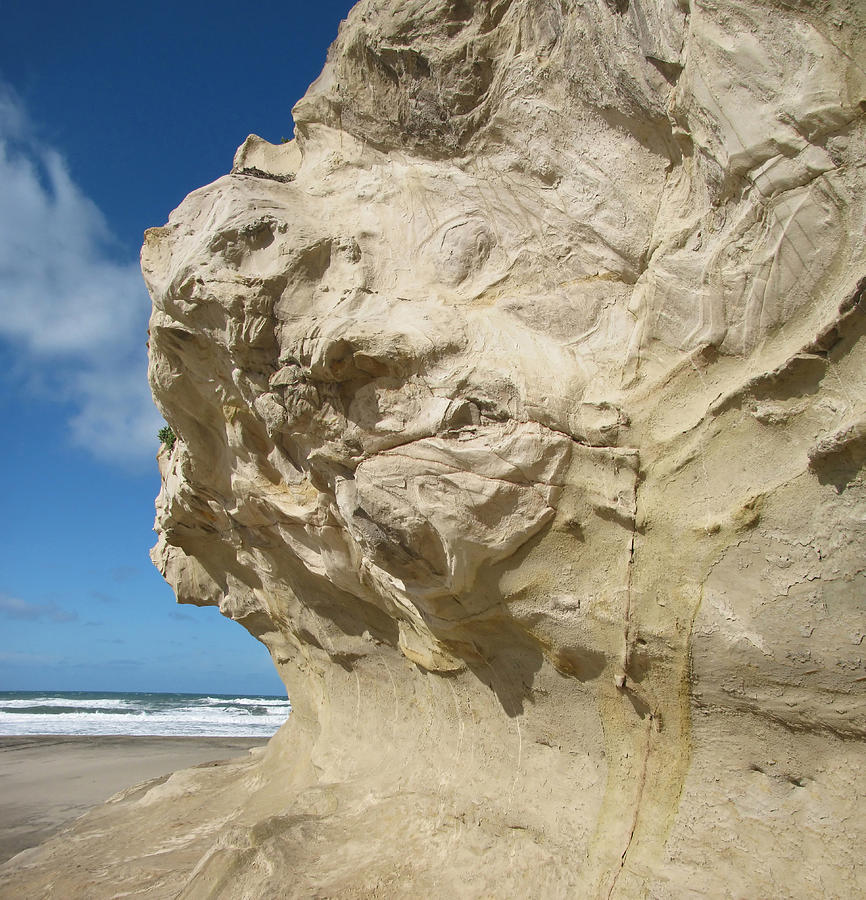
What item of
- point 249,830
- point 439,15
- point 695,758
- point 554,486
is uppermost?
point 439,15

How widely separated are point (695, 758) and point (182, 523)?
5526mm

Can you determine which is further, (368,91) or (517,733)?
(368,91)

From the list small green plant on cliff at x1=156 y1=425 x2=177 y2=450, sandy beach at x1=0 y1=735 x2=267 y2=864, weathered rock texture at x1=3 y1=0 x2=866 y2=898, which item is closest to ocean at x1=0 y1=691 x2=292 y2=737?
sandy beach at x1=0 y1=735 x2=267 y2=864

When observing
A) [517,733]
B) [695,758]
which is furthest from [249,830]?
[695,758]

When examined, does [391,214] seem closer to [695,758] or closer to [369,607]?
[369,607]

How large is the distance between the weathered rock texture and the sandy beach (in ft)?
18.5

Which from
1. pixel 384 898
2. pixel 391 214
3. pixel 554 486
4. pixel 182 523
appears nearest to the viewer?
pixel 554 486

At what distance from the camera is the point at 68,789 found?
11016mm

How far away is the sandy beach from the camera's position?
892cm

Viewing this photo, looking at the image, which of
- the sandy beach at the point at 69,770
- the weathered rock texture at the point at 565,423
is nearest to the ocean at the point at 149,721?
the sandy beach at the point at 69,770

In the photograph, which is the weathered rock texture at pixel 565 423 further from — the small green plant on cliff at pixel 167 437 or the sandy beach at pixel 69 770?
the sandy beach at pixel 69 770

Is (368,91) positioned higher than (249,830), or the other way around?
(368,91)

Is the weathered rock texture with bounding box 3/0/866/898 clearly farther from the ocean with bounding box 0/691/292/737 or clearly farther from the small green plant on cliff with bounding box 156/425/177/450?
the ocean with bounding box 0/691/292/737

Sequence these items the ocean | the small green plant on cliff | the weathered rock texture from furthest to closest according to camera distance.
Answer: the ocean < the small green plant on cliff < the weathered rock texture
